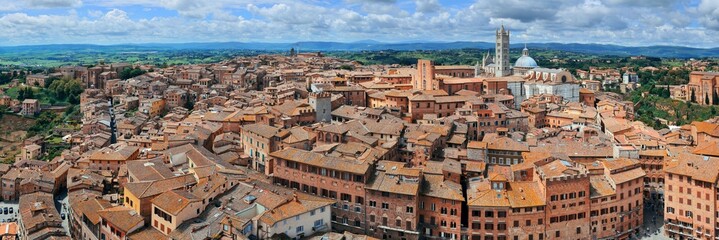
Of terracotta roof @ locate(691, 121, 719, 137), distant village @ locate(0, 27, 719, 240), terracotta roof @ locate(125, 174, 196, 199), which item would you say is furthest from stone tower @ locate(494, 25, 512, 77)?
terracotta roof @ locate(125, 174, 196, 199)

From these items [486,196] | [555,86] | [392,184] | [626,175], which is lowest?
[486,196]

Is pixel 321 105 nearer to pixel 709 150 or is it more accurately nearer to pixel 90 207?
pixel 90 207

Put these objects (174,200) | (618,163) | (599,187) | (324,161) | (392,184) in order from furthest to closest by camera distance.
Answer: (618,163) < (599,187) < (324,161) < (392,184) < (174,200)

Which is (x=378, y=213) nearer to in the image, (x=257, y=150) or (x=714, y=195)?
(x=257, y=150)

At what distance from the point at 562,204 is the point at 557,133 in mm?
20515

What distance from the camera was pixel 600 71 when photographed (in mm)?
139500

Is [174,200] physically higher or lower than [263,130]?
lower

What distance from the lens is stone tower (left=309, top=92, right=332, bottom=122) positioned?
58.7 meters

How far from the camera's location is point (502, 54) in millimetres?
94625

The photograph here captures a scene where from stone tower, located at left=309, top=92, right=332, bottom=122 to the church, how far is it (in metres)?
32.1

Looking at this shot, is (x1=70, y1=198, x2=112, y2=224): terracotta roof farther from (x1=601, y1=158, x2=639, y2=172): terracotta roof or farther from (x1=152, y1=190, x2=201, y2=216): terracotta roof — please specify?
(x1=601, y1=158, x2=639, y2=172): terracotta roof

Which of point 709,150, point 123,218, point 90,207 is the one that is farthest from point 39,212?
point 709,150

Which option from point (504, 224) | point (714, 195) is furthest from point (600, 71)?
point (504, 224)

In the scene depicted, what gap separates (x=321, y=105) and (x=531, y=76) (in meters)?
42.5
